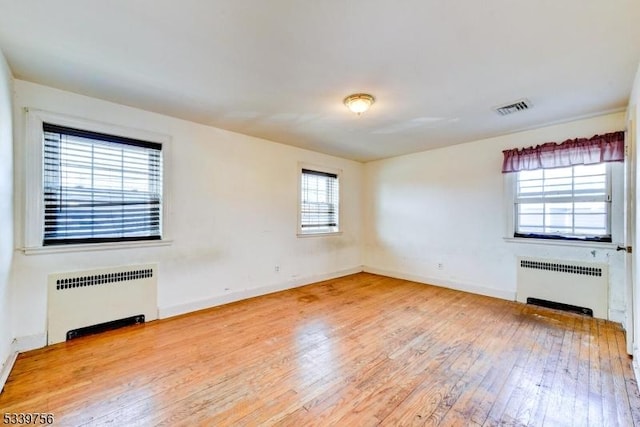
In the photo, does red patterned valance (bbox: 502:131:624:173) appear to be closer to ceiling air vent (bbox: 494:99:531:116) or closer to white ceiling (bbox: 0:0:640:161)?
white ceiling (bbox: 0:0:640:161)

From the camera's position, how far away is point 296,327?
316cm

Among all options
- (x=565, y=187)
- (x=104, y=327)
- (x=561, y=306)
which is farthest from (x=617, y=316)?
(x=104, y=327)

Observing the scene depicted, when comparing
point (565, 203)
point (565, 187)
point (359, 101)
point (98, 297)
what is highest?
point (359, 101)

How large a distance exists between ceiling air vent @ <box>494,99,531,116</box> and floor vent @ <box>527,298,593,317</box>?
8.32 feet

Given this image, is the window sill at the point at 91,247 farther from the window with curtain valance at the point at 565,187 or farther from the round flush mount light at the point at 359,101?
the window with curtain valance at the point at 565,187

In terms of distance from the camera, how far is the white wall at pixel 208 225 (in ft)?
8.81

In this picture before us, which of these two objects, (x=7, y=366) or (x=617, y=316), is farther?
(x=617, y=316)

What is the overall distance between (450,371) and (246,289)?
291 cm

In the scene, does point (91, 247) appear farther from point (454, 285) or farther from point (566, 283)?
point (566, 283)

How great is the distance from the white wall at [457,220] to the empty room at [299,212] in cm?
4

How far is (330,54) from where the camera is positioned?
2.14m

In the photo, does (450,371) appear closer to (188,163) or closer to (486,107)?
(486,107)

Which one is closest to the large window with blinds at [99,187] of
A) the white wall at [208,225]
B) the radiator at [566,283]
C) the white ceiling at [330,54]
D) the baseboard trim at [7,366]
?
the white wall at [208,225]

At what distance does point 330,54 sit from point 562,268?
394 cm
